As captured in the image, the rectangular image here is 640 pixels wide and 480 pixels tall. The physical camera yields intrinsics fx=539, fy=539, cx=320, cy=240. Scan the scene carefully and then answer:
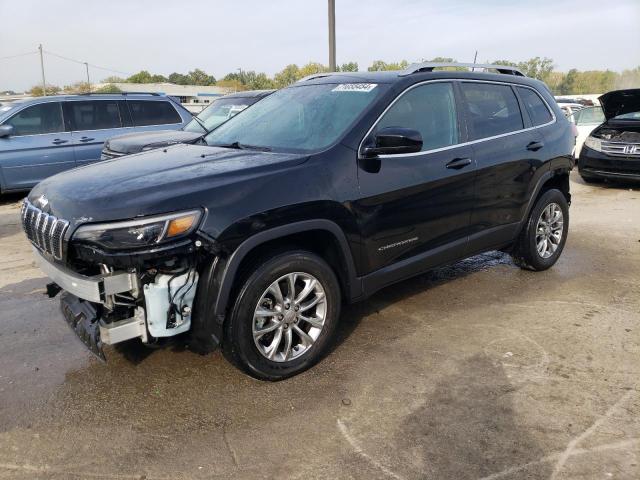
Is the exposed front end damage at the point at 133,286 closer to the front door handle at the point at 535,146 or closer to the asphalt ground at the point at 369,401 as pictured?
the asphalt ground at the point at 369,401

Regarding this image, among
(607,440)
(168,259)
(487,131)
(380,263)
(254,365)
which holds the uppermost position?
(487,131)

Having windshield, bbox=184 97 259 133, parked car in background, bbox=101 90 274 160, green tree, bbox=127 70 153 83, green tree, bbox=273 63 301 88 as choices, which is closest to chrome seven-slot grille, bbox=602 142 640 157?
parked car in background, bbox=101 90 274 160

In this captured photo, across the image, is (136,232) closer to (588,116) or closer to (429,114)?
(429,114)

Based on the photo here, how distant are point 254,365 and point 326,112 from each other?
1870 millimetres

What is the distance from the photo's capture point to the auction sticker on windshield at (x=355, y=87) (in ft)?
12.9

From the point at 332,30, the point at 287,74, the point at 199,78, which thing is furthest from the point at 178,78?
the point at 332,30

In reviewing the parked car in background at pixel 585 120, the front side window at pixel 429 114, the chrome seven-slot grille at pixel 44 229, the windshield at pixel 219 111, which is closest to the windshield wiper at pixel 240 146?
the front side window at pixel 429 114

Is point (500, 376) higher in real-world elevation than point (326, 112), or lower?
lower

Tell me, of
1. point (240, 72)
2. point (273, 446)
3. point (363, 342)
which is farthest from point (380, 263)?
point (240, 72)

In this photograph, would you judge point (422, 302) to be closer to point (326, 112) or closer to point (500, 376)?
point (500, 376)

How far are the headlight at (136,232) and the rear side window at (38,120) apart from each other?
777cm

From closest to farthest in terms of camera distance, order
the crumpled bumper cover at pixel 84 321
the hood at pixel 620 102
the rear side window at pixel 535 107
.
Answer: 1. the crumpled bumper cover at pixel 84 321
2. the rear side window at pixel 535 107
3. the hood at pixel 620 102

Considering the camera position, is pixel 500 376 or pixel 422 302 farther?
pixel 422 302

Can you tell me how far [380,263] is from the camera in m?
3.72
